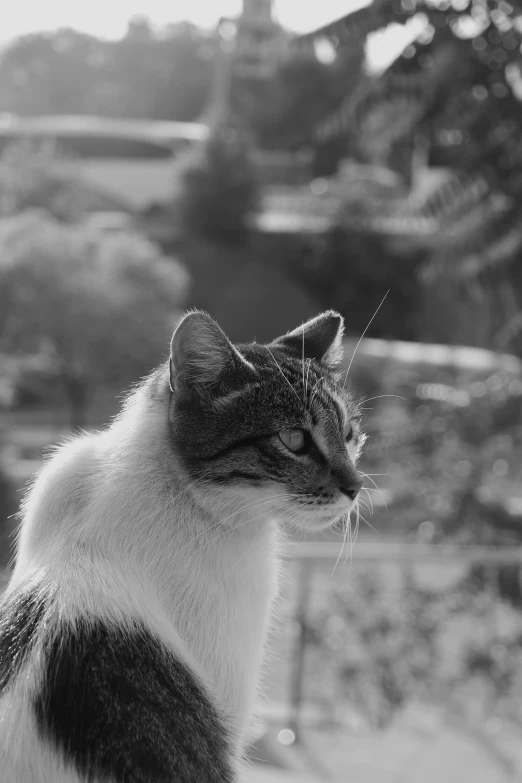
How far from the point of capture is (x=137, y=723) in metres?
1.05

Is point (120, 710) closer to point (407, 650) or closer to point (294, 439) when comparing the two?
point (294, 439)

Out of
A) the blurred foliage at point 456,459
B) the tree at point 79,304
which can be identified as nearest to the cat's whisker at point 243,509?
the blurred foliage at point 456,459

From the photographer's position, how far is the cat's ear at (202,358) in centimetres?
130

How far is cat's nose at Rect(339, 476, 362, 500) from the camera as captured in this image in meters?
1.40

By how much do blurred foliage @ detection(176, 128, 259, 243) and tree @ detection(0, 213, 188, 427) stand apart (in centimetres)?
702

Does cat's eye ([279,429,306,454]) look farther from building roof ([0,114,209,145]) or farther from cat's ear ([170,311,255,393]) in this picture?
building roof ([0,114,209,145])

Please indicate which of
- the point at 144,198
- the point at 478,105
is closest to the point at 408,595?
the point at 478,105

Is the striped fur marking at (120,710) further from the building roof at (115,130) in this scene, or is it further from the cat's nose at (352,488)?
the building roof at (115,130)

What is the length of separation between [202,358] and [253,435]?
0.50ft

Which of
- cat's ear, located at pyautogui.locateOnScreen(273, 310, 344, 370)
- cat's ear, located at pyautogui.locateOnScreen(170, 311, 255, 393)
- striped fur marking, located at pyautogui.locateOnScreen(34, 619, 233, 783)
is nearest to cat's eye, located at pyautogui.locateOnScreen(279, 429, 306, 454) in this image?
cat's ear, located at pyautogui.locateOnScreen(170, 311, 255, 393)

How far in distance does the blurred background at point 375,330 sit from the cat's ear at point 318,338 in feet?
0.27

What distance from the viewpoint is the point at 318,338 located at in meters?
1.64

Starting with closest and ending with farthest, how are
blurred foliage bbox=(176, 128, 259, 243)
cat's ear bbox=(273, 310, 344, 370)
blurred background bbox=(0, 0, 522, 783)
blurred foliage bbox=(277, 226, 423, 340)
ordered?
cat's ear bbox=(273, 310, 344, 370) < blurred background bbox=(0, 0, 522, 783) < blurred foliage bbox=(277, 226, 423, 340) < blurred foliage bbox=(176, 128, 259, 243)

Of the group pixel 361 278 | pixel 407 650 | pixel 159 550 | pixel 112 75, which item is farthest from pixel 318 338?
pixel 112 75
